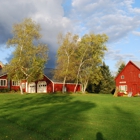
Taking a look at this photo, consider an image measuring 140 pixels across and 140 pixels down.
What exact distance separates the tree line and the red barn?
17.4 feet

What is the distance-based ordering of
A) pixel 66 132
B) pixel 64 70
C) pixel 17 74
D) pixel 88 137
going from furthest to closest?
pixel 64 70 < pixel 17 74 < pixel 66 132 < pixel 88 137

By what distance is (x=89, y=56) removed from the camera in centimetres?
5466

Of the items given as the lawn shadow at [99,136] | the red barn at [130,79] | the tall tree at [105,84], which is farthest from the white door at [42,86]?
the lawn shadow at [99,136]

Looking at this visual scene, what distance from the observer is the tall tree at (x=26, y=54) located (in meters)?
42.5

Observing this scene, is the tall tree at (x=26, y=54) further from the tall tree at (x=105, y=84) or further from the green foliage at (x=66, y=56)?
the tall tree at (x=105, y=84)

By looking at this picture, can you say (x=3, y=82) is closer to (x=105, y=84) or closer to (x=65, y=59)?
(x=65, y=59)

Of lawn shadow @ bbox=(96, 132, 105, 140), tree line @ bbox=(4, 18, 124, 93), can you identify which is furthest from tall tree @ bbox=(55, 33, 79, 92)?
lawn shadow @ bbox=(96, 132, 105, 140)

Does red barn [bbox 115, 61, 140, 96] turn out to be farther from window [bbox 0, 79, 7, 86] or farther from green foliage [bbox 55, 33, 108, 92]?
window [bbox 0, 79, 7, 86]

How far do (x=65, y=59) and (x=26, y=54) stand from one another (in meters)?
10.9

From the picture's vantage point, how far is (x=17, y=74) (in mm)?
42156

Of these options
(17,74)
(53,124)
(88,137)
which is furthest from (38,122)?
(17,74)

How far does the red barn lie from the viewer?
52.5 meters

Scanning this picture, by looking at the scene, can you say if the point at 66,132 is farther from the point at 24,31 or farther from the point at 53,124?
the point at 24,31

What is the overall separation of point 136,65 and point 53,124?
45.4 m
